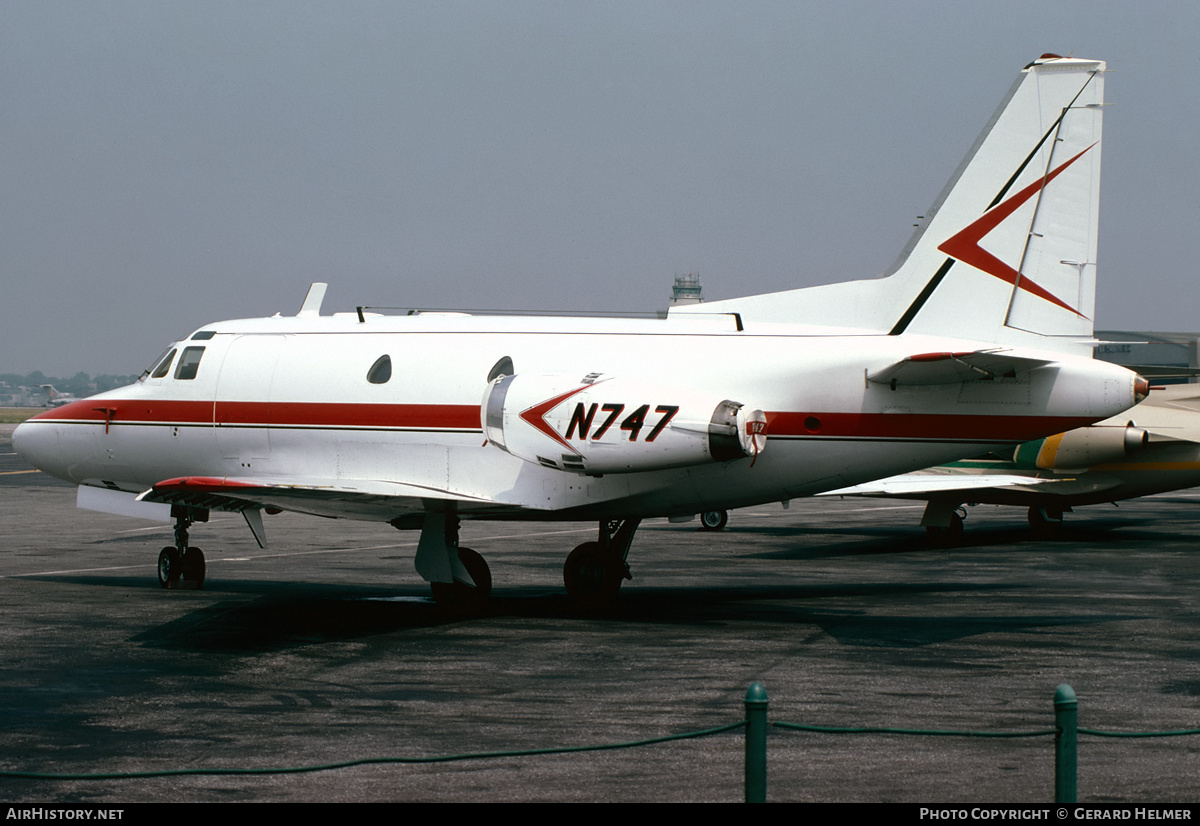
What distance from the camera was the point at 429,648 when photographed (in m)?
14.8

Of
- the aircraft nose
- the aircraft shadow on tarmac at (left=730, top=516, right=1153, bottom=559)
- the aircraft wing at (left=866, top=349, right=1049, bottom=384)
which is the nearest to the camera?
the aircraft wing at (left=866, top=349, right=1049, bottom=384)

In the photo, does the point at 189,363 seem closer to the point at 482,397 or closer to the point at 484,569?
the point at 482,397

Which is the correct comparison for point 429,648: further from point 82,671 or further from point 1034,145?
point 1034,145

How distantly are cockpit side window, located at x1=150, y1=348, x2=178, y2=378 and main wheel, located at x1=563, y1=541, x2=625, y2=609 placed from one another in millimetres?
6626

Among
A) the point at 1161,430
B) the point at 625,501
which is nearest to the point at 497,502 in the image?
the point at 625,501

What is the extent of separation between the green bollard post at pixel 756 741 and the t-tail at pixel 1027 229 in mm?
10467

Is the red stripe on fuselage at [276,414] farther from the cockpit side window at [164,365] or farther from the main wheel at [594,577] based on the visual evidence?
the main wheel at [594,577]

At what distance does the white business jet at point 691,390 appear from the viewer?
15156 millimetres

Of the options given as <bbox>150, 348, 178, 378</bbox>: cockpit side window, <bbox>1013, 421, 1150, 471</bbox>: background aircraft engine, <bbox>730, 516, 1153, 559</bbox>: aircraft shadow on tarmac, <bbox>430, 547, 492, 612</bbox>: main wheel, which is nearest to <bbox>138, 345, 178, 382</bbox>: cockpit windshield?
<bbox>150, 348, 178, 378</bbox>: cockpit side window

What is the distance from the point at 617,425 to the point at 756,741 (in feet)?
28.5

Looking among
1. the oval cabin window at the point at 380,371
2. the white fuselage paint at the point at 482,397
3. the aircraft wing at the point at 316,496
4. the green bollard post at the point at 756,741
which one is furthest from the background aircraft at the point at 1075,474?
the green bollard post at the point at 756,741

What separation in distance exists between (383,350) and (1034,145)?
29.1 ft

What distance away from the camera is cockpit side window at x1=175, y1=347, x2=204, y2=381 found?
61.4 ft

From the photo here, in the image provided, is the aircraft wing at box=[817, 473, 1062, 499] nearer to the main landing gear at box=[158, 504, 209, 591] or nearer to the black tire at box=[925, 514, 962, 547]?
the black tire at box=[925, 514, 962, 547]
